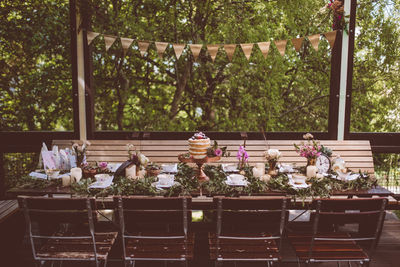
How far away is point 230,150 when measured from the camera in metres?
4.77

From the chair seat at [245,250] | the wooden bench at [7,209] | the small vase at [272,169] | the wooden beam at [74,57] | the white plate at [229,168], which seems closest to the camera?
the chair seat at [245,250]

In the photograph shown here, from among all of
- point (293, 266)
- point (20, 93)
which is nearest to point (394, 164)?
point (293, 266)

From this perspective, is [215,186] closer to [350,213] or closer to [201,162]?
[201,162]

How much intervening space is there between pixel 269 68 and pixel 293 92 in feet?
3.00

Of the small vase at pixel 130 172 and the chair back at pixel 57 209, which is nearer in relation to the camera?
the chair back at pixel 57 209

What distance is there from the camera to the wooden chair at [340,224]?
2.29 m

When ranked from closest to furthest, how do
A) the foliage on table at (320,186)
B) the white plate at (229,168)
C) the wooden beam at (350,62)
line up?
the foliage on table at (320,186) → the white plate at (229,168) → the wooden beam at (350,62)

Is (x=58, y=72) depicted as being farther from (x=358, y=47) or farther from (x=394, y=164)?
(x=394, y=164)

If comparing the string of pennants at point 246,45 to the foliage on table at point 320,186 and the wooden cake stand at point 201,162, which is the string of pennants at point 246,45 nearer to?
the wooden cake stand at point 201,162

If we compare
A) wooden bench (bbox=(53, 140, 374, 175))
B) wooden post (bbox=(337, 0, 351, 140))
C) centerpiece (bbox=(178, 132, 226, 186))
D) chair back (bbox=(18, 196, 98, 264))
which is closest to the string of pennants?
wooden post (bbox=(337, 0, 351, 140))

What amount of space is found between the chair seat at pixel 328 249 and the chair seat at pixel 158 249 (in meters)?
0.92

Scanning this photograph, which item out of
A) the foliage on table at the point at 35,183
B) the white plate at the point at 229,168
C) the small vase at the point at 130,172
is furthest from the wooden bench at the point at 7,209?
the white plate at the point at 229,168

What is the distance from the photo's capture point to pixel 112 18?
18.8 feet

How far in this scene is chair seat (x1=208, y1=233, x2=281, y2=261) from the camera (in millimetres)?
2420
